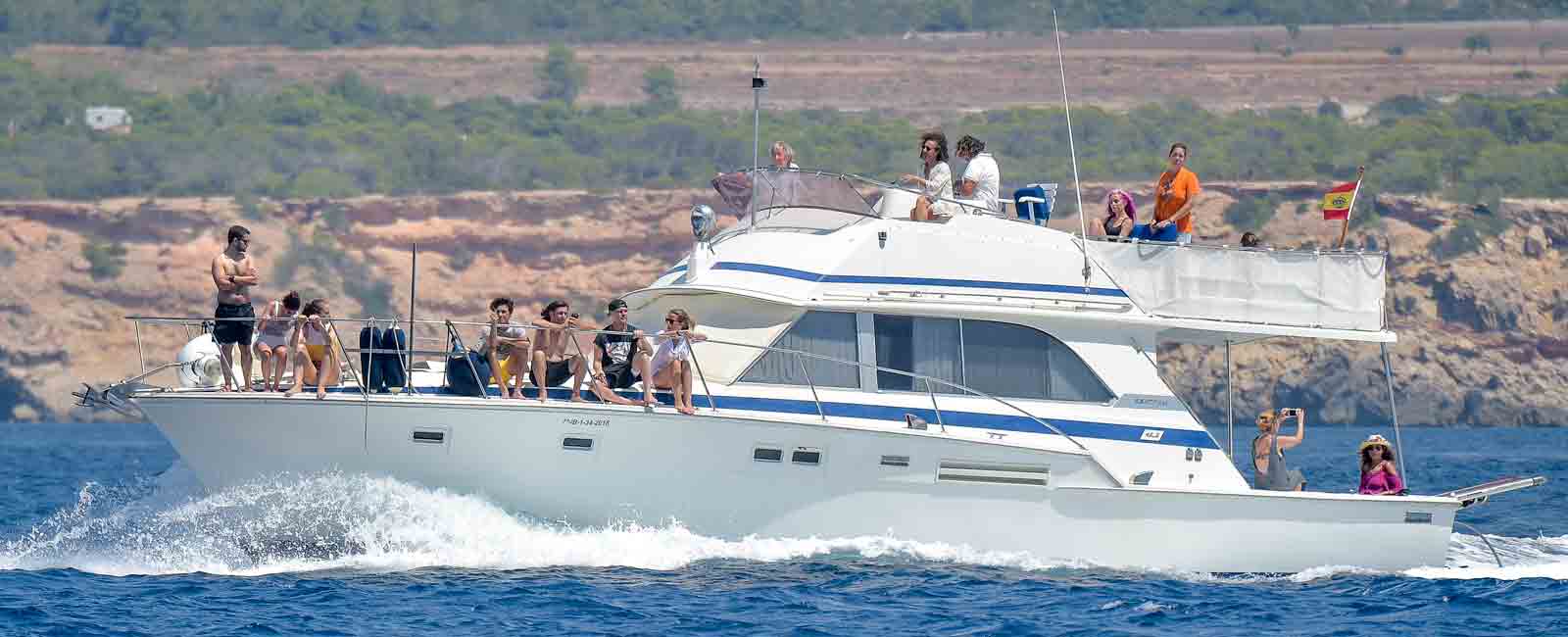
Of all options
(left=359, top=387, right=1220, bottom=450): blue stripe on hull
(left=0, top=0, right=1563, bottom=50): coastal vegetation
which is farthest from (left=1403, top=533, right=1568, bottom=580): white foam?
(left=0, top=0, right=1563, bottom=50): coastal vegetation

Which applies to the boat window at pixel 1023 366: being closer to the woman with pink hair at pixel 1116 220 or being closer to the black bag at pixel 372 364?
the woman with pink hair at pixel 1116 220

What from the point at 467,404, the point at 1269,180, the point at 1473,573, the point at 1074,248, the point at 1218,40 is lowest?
the point at 1473,573

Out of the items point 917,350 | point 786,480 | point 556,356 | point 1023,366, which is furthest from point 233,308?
point 1023,366

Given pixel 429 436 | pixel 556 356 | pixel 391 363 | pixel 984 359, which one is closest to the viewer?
pixel 429 436

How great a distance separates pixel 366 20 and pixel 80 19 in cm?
1341

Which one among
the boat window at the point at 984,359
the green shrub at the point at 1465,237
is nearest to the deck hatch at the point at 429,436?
the boat window at the point at 984,359

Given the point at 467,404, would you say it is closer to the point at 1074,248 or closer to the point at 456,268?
the point at 1074,248

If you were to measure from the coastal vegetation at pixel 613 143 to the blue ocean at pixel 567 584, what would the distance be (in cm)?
5146

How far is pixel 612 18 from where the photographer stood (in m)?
104

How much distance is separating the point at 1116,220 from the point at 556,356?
15.8ft

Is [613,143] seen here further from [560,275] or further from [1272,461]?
[1272,461]

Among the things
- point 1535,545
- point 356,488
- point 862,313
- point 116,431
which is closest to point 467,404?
point 356,488

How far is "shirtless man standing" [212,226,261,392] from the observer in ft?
50.4

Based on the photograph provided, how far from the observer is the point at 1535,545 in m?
19.7
